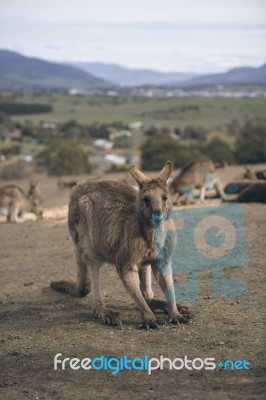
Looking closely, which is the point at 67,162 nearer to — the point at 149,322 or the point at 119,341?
the point at 149,322

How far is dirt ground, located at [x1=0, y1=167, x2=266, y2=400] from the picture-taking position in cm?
554

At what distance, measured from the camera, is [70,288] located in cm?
876

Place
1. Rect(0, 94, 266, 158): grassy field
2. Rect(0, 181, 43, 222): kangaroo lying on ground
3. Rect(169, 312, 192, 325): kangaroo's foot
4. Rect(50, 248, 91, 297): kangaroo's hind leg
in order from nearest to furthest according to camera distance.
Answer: Rect(169, 312, 192, 325): kangaroo's foot, Rect(50, 248, 91, 297): kangaroo's hind leg, Rect(0, 181, 43, 222): kangaroo lying on ground, Rect(0, 94, 266, 158): grassy field

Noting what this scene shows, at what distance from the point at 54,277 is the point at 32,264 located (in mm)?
1198

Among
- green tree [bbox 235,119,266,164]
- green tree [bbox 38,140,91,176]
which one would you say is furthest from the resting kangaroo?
green tree [bbox 38,140,91,176]

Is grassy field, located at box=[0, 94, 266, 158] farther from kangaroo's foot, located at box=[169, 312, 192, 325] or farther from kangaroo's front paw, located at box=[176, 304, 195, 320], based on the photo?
kangaroo's foot, located at box=[169, 312, 192, 325]

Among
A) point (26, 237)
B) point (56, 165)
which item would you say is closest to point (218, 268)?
point (26, 237)

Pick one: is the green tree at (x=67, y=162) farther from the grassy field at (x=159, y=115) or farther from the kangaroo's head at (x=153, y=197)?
the grassy field at (x=159, y=115)

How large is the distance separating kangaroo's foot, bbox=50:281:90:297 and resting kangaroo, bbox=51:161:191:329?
0.02 metres

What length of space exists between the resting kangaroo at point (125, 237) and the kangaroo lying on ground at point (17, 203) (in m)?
10.7

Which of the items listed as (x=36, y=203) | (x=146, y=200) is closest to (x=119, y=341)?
(x=146, y=200)

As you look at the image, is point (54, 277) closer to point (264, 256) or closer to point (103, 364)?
point (264, 256)

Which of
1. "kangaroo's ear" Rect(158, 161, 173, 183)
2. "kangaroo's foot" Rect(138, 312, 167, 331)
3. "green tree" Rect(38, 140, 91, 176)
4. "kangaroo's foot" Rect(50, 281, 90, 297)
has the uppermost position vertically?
"kangaroo's ear" Rect(158, 161, 173, 183)

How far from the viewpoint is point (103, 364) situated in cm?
611
